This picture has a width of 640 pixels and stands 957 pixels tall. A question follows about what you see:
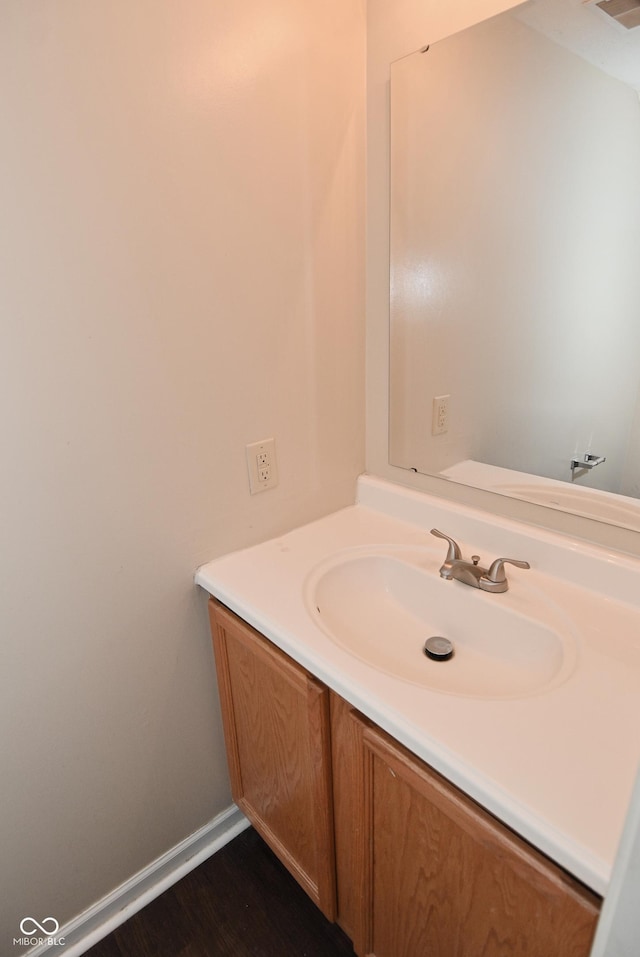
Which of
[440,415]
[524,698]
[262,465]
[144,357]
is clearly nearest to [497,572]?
[524,698]

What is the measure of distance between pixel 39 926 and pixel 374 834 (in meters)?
0.81

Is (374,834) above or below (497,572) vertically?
below

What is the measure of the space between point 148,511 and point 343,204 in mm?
852

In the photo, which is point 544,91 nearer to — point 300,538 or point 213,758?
point 300,538

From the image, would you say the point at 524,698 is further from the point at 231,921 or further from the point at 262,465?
the point at 231,921

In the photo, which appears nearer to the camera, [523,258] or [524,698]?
[524,698]

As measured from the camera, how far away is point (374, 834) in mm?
866

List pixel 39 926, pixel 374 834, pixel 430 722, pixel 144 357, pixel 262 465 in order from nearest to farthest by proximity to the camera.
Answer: pixel 430 722 < pixel 374 834 < pixel 144 357 < pixel 39 926 < pixel 262 465

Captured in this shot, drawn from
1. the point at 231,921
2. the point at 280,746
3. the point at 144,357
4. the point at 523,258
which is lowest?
the point at 231,921

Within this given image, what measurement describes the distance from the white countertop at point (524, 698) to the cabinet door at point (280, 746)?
77 mm

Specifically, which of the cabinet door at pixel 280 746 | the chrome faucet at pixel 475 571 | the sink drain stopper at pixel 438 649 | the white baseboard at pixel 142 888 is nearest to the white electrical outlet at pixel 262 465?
the cabinet door at pixel 280 746

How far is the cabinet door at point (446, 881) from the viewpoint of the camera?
23.4 inches

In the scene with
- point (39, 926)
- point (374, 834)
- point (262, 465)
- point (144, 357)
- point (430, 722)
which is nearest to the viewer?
point (430, 722)

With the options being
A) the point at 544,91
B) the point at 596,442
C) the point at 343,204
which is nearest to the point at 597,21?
the point at 544,91
